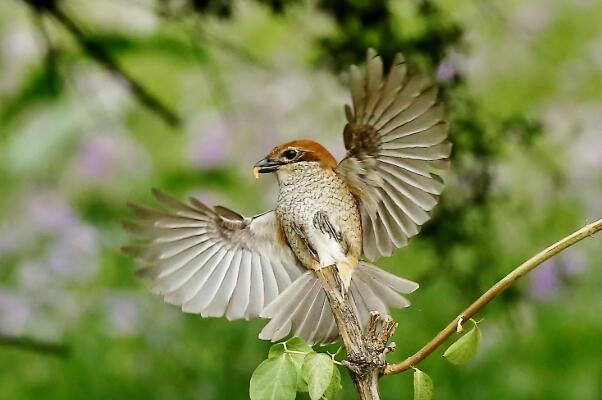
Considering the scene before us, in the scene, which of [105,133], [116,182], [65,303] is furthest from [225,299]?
[105,133]

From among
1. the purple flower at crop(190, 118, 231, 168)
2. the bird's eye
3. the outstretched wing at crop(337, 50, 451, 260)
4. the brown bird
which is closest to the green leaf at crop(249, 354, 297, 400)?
the brown bird

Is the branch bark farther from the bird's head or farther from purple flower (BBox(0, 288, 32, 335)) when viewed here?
purple flower (BBox(0, 288, 32, 335))

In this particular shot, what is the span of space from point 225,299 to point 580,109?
14.7 ft

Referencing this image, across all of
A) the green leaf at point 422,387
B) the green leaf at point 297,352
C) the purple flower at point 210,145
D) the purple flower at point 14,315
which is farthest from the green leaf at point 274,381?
the purple flower at point 210,145

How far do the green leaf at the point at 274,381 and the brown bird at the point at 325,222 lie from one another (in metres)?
0.27

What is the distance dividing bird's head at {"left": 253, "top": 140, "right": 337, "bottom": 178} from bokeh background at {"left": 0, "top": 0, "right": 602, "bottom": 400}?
38.2 inches

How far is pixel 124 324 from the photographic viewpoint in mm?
4277

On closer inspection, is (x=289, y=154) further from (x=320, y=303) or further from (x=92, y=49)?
(x=92, y=49)

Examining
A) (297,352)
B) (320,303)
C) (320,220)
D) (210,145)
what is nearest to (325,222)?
(320,220)

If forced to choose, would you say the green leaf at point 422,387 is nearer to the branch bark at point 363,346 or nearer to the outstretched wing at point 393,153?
the branch bark at point 363,346

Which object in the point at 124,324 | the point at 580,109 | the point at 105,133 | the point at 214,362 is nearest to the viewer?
the point at 214,362

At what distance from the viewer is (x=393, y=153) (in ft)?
5.34

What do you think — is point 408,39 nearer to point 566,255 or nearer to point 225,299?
point 225,299

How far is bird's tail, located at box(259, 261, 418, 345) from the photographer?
152 centimetres
